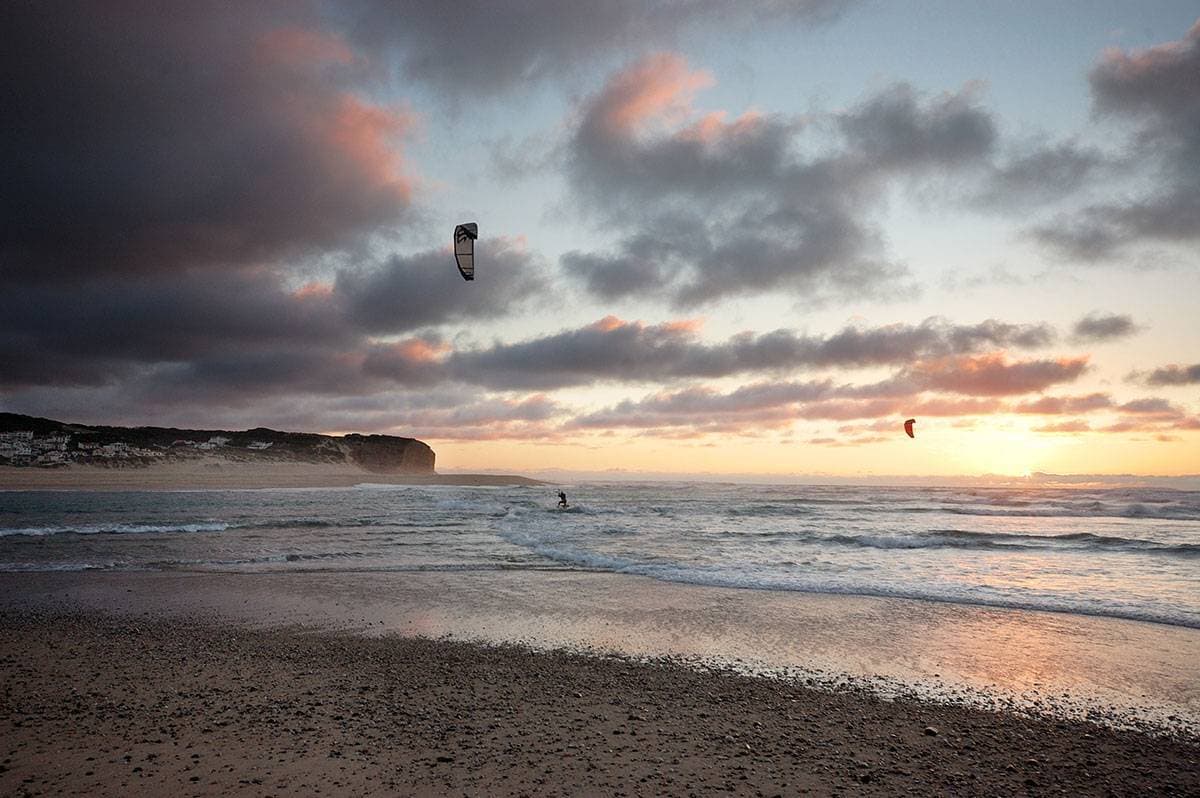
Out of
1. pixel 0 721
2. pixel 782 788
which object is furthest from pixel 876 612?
pixel 0 721

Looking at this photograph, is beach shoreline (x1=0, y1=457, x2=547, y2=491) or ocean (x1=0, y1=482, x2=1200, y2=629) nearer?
A: ocean (x1=0, y1=482, x2=1200, y2=629)

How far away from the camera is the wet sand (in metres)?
4.79

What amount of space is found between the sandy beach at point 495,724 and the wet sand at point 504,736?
0.08 ft

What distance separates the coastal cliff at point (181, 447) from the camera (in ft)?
408

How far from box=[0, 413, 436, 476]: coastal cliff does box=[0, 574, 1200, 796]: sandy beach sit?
483 feet

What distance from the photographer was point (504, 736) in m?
5.62

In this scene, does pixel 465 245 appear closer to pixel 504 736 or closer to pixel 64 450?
pixel 504 736

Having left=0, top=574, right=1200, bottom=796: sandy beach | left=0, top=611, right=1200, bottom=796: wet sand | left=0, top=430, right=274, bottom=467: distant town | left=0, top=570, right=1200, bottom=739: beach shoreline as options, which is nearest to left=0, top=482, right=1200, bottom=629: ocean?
left=0, top=570, right=1200, bottom=739: beach shoreline

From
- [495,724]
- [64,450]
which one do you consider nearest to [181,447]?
[64,450]

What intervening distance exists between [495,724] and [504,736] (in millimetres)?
311

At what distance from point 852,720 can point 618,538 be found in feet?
64.2

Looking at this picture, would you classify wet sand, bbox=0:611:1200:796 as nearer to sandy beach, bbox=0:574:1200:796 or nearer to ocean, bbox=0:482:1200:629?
sandy beach, bbox=0:574:1200:796

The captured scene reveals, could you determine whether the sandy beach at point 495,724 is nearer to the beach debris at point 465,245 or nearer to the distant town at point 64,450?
the beach debris at point 465,245

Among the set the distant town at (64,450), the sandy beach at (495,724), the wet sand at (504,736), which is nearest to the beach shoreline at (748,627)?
the sandy beach at (495,724)
